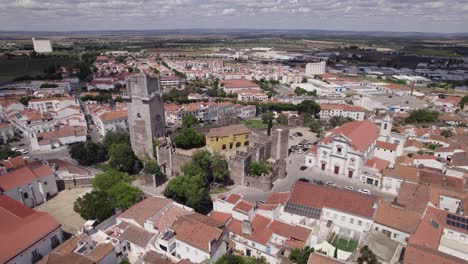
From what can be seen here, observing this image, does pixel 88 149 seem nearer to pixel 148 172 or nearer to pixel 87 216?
pixel 148 172

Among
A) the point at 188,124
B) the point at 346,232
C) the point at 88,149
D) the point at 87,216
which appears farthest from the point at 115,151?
the point at 346,232

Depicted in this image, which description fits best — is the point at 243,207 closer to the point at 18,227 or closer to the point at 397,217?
the point at 397,217

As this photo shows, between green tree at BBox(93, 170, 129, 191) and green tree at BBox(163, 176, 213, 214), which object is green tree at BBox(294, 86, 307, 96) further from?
green tree at BBox(93, 170, 129, 191)

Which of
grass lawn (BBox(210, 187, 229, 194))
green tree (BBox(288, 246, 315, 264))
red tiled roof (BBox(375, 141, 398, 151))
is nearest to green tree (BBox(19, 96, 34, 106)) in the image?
grass lawn (BBox(210, 187, 229, 194))

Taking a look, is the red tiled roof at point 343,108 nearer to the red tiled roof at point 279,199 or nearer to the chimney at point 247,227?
→ the red tiled roof at point 279,199

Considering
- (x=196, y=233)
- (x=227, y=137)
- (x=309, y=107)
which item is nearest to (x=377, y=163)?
(x=227, y=137)

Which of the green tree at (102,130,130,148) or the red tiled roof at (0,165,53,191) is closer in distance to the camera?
the red tiled roof at (0,165,53,191)

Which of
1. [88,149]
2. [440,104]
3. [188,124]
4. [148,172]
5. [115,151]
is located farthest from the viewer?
[440,104]
